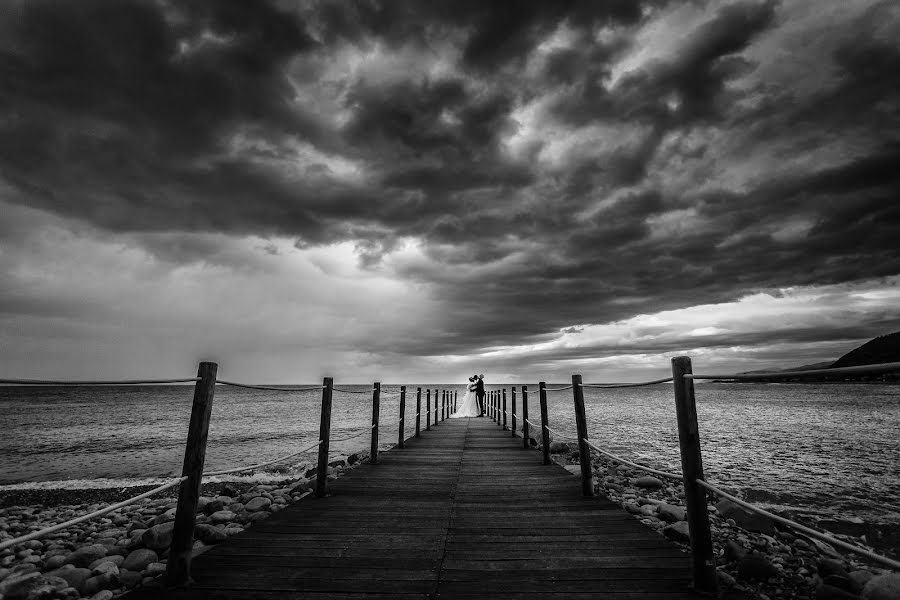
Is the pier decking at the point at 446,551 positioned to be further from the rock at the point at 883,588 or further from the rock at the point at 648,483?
the rock at the point at 648,483

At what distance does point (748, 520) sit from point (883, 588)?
131 inches

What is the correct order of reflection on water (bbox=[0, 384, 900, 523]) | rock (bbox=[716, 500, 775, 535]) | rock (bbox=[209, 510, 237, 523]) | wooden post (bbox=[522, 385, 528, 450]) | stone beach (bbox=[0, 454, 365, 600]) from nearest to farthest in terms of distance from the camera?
stone beach (bbox=[0, 454, 365, 600]) → rock (bbox=[716, 500, 775, 535]) → rock (bbox=[209, 510, 237, 523]) → wooden post (bbox=[522, 385, 528, 450]) → reflection on water (bbox=[0, 384, 900, 523])

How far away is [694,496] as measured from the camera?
309 centimetres

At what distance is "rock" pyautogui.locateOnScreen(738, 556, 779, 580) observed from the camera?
405cm

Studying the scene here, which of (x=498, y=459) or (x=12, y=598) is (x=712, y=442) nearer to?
(x=498, y=459)

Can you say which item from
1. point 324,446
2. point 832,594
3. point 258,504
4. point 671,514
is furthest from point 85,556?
point 832,594

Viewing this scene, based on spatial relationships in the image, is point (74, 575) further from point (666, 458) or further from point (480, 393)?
point (480, 393)

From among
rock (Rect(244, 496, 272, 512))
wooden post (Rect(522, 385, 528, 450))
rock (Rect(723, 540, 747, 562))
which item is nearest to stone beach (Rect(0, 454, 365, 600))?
rock (Rect(244, 496, 272, 512))

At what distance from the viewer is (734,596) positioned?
2.94 metres

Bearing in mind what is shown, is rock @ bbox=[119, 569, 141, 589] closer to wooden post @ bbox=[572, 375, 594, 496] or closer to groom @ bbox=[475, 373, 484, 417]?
wooden post @ bbox=[572, 375, 594, 496]

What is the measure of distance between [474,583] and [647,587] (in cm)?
120

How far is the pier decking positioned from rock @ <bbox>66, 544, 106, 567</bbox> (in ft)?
9.27

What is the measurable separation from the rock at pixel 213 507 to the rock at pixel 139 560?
254 centimetres

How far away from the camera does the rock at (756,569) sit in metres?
4.05
